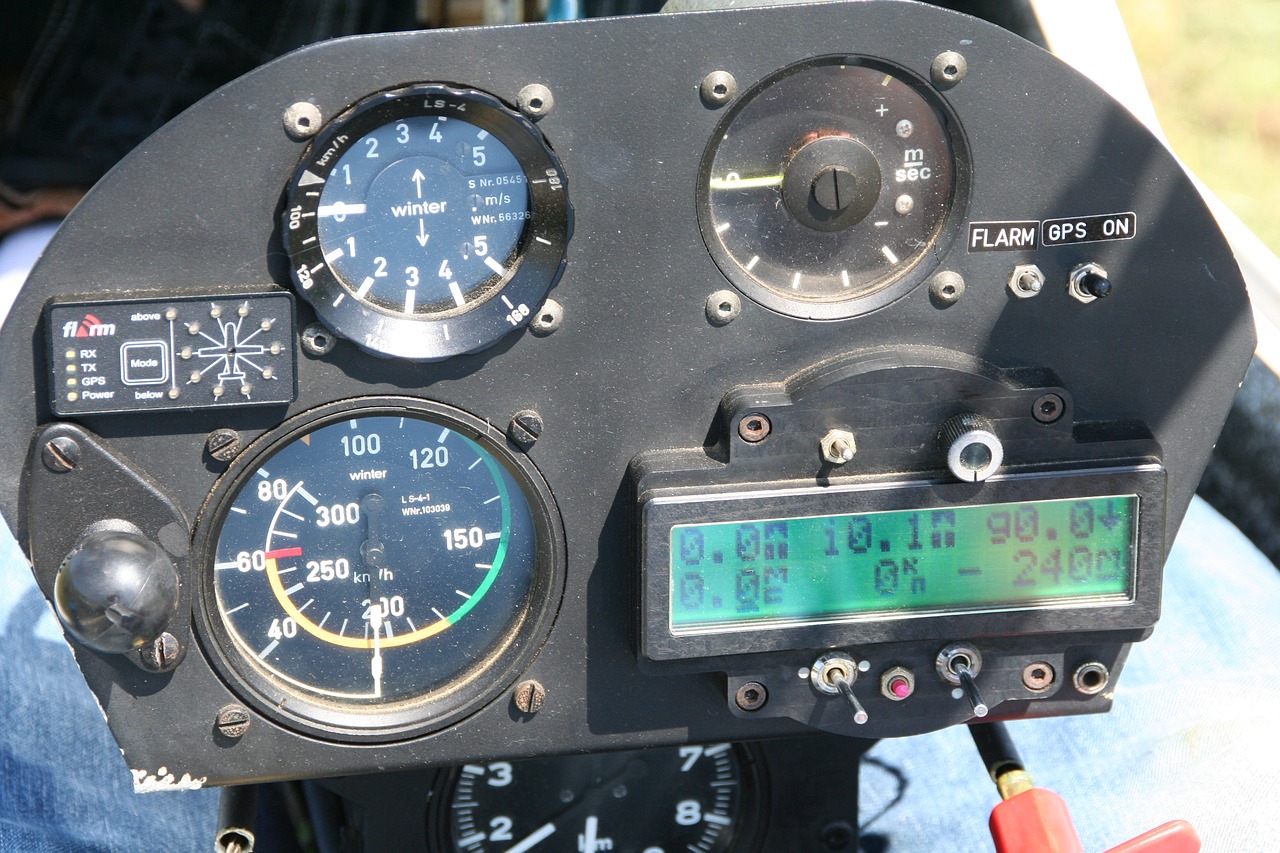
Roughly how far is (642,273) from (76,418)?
755 millimetres

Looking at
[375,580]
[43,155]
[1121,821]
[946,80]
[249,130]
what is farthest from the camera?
[43,155]

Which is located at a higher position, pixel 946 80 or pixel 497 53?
pixel 497 53

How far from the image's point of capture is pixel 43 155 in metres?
3.55

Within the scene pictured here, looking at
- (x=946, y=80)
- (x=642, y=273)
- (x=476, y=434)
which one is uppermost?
(x=946, y=80)

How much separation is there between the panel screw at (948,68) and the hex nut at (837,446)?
19.0 inches

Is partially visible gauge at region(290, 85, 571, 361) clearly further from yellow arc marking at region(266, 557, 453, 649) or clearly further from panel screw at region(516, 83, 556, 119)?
yellow arc marking at region(266, 557, 453, 649)

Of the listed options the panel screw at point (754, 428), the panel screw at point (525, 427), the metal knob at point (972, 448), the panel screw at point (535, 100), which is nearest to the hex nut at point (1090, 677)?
the metal knob at point (972, 448)

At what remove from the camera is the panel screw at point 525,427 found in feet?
6.15

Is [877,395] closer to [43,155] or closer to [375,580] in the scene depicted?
[375,580]

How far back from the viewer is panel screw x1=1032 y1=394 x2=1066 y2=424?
6.25 ft

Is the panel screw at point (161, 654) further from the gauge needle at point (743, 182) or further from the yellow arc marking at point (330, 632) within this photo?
the gauge needle at point (743, 182)

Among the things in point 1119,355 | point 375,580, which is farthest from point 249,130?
point 1119,355

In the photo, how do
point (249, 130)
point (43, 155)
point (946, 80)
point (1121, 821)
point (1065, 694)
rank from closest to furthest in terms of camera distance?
1. point (249, 130)
2. point (946, 80)
3. point (1065, 694)
4. point (1121, 821)
5. point (43, 155)

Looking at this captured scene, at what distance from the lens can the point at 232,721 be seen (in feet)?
6.32
